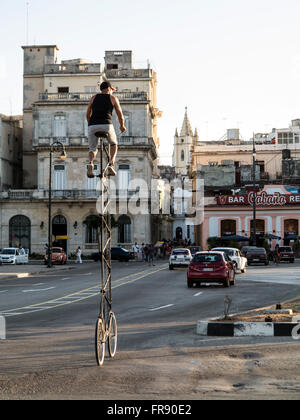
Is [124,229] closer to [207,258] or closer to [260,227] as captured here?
[260,227]

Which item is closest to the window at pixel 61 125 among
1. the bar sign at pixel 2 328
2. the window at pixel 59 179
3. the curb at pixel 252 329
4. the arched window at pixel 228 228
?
the window at pixel 59 179

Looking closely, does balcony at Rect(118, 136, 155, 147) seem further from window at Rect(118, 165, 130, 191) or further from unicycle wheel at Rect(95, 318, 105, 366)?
unicycle wheel at Rect(95, 318, 105, 366)

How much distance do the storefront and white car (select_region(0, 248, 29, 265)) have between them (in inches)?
841

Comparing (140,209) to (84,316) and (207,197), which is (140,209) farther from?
(84,316)

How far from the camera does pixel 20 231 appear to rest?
7256 cm

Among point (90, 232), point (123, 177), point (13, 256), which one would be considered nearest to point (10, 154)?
point (123, 177)

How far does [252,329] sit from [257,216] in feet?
199

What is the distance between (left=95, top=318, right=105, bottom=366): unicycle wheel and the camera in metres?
9.59

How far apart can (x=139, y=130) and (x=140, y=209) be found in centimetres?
846

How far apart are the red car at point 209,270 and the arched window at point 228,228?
146ft

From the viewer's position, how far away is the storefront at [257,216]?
7231cm

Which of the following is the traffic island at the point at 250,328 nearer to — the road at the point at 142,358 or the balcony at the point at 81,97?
the road at the point at 142,358

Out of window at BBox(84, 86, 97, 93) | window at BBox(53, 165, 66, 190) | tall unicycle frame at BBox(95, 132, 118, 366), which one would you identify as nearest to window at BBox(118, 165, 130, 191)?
window at BBox(53, 165, 66, 190)
